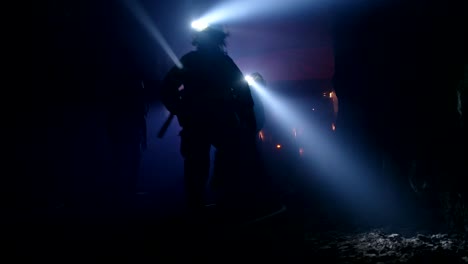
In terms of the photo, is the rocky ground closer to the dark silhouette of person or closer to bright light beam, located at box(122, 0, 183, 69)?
the dark silhouette of person

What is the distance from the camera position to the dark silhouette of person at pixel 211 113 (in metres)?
3.63

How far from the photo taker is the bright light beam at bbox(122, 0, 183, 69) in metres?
8.88

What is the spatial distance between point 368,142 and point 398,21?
158 centimetres

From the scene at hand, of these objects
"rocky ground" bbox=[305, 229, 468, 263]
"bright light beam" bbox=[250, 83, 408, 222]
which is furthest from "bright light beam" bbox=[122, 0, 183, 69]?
"rocky ground" bbox=[305, 229, 468, 263]

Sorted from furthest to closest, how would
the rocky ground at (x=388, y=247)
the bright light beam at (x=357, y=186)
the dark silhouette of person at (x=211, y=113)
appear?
1. the bright light beam at (x=357, y=186)
2. the dark silhouette of person at (x=211, y=113)
3. the rocky ground at (x=388, y=247)

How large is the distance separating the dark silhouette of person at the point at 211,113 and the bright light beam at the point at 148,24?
569 cm

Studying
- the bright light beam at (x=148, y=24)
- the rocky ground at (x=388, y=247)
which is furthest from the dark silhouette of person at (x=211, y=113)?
the bright light beam at (x=148, y=24)

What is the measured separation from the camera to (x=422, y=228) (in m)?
2.87

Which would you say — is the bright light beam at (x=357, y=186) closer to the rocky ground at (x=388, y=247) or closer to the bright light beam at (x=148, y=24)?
the rocky ground at (x=388, y=247)

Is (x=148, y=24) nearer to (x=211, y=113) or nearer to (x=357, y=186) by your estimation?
(x=211, y=113)

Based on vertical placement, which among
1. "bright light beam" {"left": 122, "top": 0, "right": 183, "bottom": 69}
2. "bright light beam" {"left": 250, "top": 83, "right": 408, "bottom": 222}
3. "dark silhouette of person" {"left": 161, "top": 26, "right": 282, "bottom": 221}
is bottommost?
"bright light beam" {"left": 250, "top": 83, "right": 408, "bottom": 222}

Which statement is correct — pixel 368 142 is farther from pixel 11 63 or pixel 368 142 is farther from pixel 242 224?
pixel 11 63

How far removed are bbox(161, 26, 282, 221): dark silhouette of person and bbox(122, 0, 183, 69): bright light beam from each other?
224 inches

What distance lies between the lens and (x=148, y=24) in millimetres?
9617
